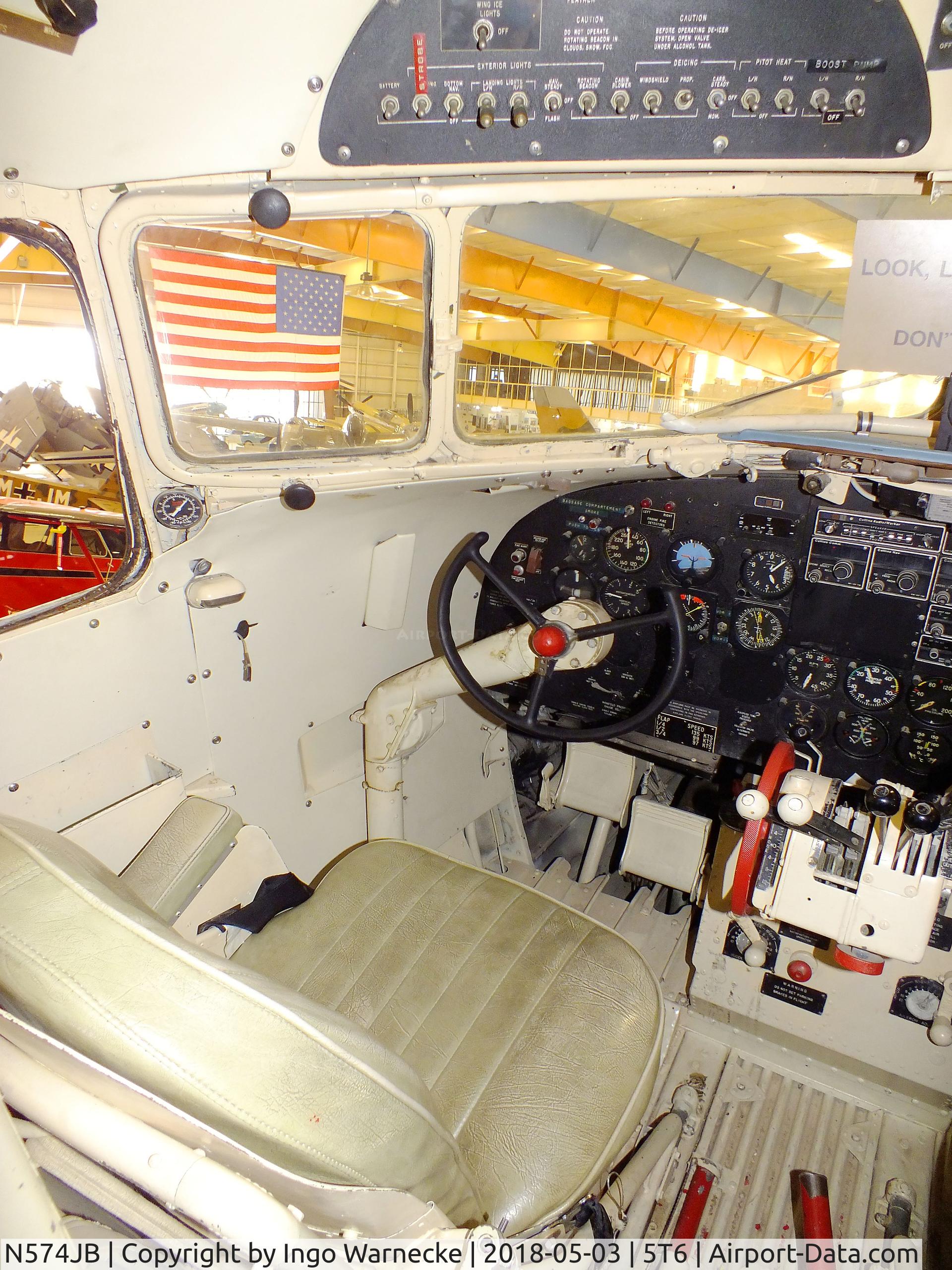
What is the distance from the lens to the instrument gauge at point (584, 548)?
101 inches

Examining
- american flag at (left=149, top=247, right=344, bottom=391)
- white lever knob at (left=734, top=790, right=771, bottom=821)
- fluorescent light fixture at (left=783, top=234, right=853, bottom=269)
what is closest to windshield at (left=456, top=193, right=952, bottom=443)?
fluorescent light fixture at (left=783, top=234, right=853, bottom=269)

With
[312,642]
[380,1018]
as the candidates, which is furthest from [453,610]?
[380,1018]

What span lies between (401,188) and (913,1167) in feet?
8.36

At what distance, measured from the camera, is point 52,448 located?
3.15m

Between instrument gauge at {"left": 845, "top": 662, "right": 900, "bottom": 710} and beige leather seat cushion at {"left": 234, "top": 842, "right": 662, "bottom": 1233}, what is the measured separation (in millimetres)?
1091

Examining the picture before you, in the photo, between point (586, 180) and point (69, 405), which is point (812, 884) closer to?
point (586, 180)

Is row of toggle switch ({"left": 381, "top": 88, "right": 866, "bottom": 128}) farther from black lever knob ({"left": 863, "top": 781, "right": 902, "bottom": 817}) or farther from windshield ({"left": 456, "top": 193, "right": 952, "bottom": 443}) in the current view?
black lever knob ({"left": 863, "top": 781, "right": 902, "bottom": 817})

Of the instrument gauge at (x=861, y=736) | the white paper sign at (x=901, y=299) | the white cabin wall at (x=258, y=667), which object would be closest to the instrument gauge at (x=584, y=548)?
the white cabin wall at (x=258, y=667)

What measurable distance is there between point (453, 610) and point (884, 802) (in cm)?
152

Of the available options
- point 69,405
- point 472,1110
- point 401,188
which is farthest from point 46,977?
point 69,405

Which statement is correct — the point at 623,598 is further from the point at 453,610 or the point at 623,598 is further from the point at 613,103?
the point at 613,103

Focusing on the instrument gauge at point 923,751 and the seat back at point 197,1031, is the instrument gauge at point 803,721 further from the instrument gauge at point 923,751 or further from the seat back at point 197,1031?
the seat back at point 197,1031

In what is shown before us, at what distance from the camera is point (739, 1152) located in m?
1.98

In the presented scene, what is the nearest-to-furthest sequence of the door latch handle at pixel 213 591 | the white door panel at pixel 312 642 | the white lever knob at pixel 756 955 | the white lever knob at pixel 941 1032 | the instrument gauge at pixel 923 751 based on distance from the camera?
the door latch handle at pixel 213 591
the white door panel at pixel 312 642
the white lever knob at pixel 941 1032
the white lever knob at pixel 756 955
the instrument gauge at pixel 923 751
